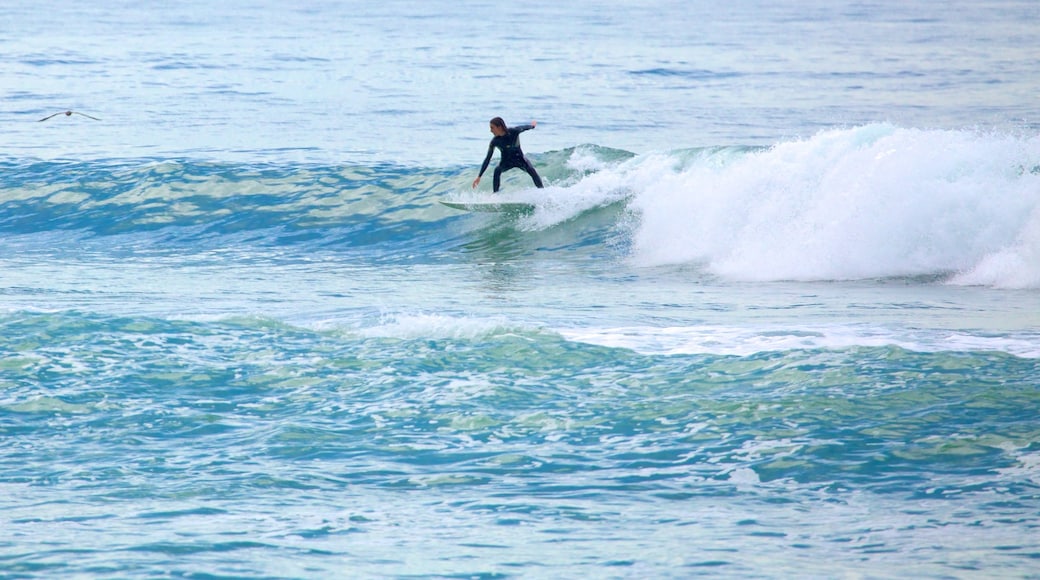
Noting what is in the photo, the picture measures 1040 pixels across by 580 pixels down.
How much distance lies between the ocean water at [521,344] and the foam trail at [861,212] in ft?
0.17

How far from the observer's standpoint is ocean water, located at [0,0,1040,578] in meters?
6.33

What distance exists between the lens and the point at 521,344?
9.84m

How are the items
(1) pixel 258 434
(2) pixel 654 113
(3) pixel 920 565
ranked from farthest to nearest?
(2) pixel 654 113 < (1) pixel 258 434 < (3) pixel 920 565

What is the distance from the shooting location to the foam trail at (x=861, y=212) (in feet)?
47.9

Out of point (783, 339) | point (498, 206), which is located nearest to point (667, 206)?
point (498, 206)

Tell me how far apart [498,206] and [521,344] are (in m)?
8.78

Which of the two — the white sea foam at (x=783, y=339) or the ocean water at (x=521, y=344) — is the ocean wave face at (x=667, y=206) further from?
the white sea foam at (x=783, y=339)

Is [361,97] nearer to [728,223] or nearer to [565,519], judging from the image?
[728,223]

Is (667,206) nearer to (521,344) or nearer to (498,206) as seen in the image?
(498,206)

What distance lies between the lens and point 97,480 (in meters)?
7.16

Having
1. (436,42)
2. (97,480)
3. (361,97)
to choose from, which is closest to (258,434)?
(97,480)

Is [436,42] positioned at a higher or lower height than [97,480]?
higher

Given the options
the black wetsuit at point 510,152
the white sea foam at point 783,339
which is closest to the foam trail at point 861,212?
the black wetsuit at point 510,152

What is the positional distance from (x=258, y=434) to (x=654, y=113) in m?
22.4
